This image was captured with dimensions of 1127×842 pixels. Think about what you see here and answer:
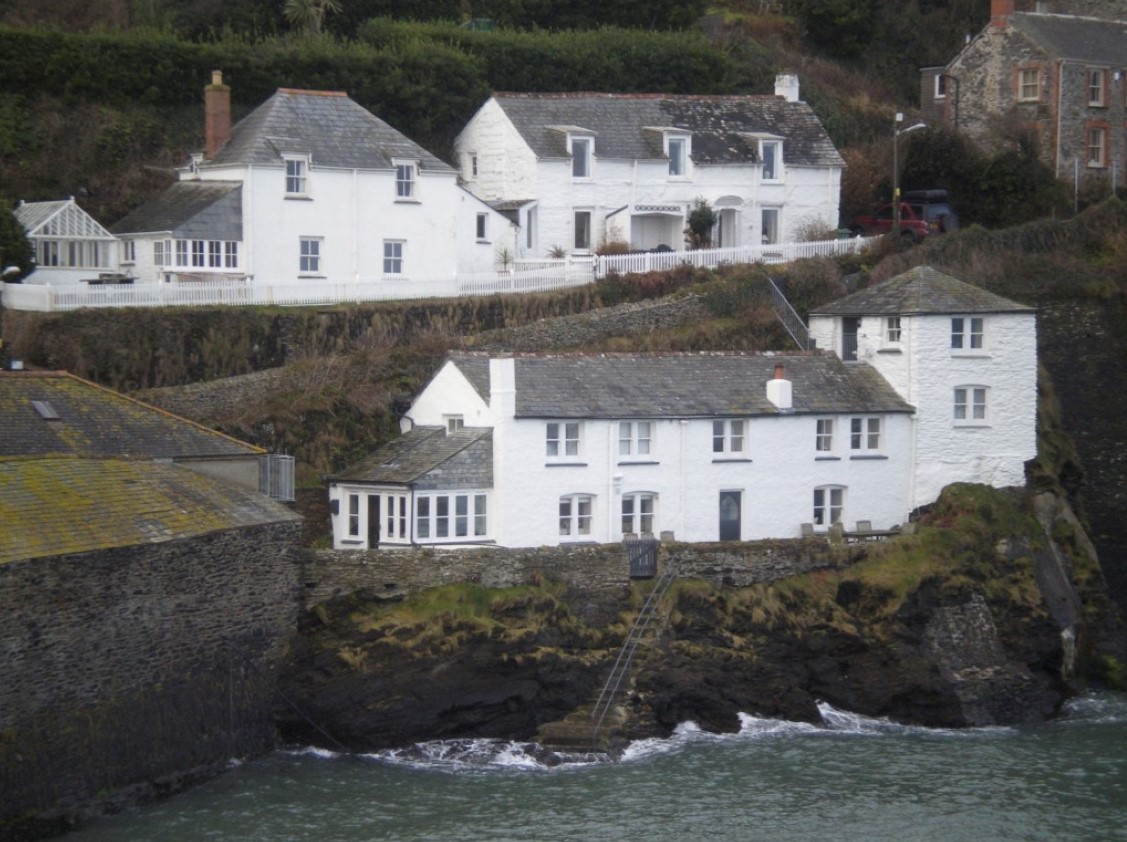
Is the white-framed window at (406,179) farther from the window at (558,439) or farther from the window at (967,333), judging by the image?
the window at (967,333)

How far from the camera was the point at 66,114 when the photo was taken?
57250mm

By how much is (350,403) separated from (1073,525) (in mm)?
18039

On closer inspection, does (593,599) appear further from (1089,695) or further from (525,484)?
(1089,695)

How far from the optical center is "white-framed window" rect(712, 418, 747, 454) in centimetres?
4825

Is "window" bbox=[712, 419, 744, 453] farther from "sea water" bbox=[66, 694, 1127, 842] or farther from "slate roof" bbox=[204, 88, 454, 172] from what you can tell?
"slate roof" bbox=[204, 88, 454, 172]

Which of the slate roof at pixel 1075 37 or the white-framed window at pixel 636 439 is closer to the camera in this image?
the white-framed window at pixel 636 439

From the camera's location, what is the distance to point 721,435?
48.4 metres

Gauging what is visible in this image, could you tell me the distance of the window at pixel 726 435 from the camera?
4825 centimetres

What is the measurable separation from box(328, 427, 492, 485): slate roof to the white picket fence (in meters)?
6.91

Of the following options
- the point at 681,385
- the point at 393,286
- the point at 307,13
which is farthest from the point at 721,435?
the point at 307,13

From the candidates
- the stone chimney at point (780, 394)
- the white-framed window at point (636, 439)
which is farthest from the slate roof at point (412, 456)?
the stone chimney at point (780, 394)

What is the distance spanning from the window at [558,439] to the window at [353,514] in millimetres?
4382

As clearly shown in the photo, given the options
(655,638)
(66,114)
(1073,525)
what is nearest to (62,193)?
(66,114)

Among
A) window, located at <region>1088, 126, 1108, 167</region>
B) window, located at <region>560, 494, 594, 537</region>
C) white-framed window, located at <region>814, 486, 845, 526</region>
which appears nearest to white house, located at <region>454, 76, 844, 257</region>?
window, located at <region>1088, 126, 1108, 167</region>
